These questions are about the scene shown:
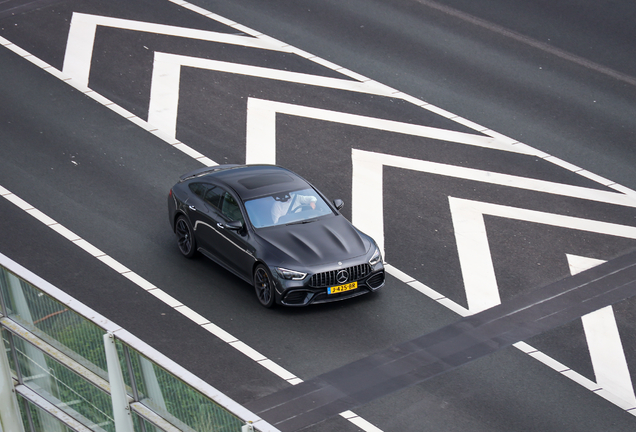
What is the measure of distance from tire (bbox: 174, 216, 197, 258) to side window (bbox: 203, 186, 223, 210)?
20.8 inches

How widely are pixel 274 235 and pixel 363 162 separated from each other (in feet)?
15.7

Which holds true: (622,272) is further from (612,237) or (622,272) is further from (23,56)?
(23,56)

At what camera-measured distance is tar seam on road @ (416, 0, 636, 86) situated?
869 inches

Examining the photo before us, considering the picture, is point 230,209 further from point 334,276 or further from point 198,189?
point 334,276

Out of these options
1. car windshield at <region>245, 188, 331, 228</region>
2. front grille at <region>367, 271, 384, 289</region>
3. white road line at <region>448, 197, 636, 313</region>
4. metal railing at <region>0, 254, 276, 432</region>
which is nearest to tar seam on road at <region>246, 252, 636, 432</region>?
white road line at <region>448, 197, 636, 313</region>

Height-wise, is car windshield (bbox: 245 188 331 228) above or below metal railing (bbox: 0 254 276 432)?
below

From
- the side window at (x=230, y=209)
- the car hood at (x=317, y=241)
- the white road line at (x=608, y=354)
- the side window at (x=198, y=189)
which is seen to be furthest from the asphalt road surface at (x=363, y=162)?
the side window at (x=198, y=189)

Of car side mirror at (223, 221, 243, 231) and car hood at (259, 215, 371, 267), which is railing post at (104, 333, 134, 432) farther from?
car side mirror at (223, 221, 243, 231)

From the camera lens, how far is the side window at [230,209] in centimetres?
1504

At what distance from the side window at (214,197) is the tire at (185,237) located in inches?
20.8

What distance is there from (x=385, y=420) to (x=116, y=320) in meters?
4.30

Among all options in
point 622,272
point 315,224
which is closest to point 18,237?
point 315,224

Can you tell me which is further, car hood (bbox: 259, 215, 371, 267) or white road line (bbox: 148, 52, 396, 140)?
white road line (bbox: 148, 52, 396, 140)

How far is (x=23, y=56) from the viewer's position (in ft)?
72.8
